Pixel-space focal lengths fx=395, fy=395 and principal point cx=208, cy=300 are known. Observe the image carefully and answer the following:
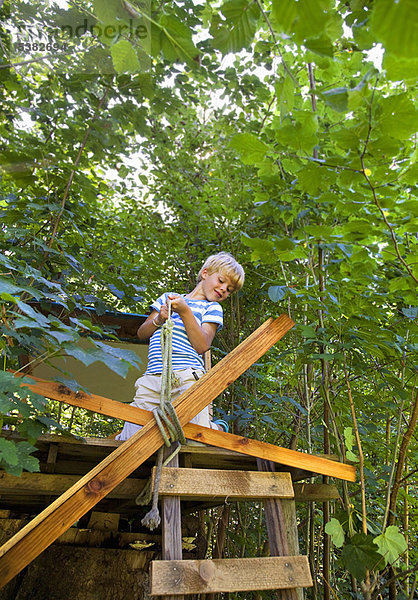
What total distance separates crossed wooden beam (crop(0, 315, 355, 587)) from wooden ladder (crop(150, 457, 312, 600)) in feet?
0.40

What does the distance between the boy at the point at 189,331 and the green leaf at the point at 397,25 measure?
1272 millimetres

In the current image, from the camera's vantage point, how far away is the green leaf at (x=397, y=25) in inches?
14.8

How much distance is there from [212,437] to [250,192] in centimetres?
197

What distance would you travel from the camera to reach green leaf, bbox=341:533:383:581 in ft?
4.81

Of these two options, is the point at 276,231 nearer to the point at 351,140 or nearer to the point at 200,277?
the point at 200,277

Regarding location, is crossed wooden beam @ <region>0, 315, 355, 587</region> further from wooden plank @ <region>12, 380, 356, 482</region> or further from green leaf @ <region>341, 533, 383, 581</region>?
green leaf @ <region>341, 533, 383, 581</region>

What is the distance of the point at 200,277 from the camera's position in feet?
7.93

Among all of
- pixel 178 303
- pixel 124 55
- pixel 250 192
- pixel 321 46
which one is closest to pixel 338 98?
pixel 321 46

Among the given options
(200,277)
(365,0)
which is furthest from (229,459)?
(365,0)

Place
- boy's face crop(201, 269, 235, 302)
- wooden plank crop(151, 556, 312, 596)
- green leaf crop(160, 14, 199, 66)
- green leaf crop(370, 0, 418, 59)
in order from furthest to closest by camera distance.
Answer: boy's face crop(201, 269, 235, 302)
wooden plank crop(151, 556, 312, 596)
green leaf crop(160, 14, 199, 66)
green leaf crop(370, 0, 418, 59)

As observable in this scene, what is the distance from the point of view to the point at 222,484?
1485 millimetres

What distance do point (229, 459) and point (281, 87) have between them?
1480mm

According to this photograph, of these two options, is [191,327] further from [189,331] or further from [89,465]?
[89,465]

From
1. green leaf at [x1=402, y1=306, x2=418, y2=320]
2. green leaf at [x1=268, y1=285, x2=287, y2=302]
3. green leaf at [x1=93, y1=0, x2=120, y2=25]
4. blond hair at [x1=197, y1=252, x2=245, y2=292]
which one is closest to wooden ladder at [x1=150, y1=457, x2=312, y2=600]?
green leaf at [x1=268, y1=285, x2=287, y2=302]
